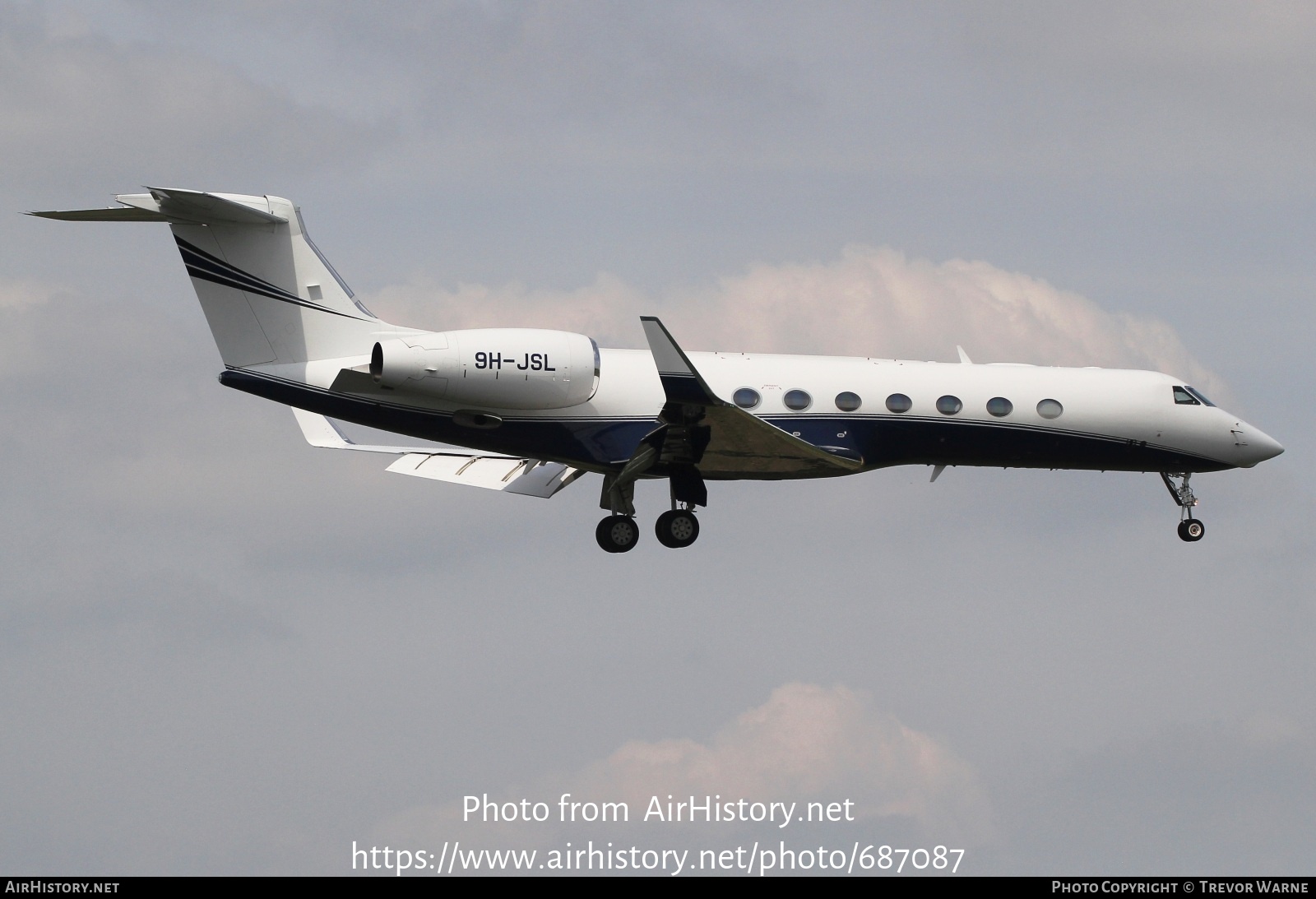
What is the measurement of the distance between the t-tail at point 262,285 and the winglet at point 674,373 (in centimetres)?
477

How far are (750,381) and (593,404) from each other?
260 cm

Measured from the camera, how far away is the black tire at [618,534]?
29.4 meters

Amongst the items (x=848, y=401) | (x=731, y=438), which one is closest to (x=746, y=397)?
(x=731, y=438)

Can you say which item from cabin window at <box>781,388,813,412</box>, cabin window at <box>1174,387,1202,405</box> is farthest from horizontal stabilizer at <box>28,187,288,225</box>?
cabin window at <box>1174,387,1202,405</box>

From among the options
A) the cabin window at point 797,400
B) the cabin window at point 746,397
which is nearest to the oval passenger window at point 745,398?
the cabin window at point 746,397

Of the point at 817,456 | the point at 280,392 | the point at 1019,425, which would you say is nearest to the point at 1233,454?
the point at 1019,425

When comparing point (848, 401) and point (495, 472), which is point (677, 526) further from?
point (495, 472)

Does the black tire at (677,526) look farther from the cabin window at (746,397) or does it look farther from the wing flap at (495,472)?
the wing flap at (495,472)

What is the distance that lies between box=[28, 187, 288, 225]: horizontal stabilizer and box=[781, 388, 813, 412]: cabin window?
831 centimetres

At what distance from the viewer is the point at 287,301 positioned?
27375 millimetres

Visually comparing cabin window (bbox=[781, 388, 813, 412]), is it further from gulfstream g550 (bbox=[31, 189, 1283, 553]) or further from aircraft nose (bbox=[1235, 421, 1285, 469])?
aircraft nose (bbox=[1235, 421, 1285, 469])

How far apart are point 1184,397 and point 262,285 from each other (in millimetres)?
15854

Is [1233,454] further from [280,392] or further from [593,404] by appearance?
[280,392]

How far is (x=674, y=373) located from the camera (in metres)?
26.1
